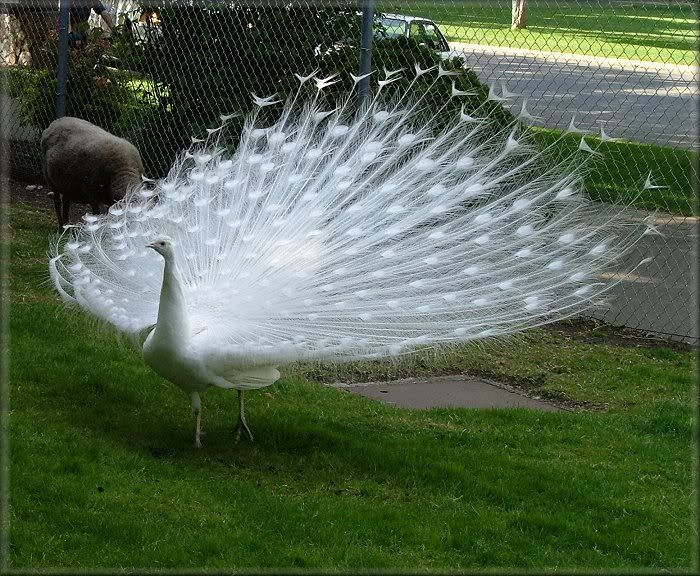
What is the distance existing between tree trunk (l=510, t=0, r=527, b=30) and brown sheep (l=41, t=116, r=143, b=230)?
3.96m

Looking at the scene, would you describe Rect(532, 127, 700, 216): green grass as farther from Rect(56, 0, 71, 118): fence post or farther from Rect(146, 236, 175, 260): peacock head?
Rect(146, 236, 175, 260): peacock head

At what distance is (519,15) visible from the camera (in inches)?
426

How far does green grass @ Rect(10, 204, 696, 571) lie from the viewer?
4.19 metres

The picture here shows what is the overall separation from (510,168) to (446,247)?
2.54ft

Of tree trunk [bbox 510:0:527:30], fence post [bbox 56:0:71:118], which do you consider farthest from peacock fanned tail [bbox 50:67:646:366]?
fence post [bbox 56:0:71:118]

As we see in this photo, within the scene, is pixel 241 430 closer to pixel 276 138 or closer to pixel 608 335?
pixel 276 138

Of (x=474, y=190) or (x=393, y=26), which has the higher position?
(x=393, y=26)

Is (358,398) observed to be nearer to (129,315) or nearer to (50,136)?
(129,315)

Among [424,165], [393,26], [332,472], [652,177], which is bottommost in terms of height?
[332,472]

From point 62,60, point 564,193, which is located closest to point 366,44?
point 564,193

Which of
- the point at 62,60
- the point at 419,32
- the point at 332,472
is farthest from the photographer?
the point at 62,60

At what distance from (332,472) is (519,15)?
23.5 feet

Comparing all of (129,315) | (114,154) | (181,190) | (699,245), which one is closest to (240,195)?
(181,190)

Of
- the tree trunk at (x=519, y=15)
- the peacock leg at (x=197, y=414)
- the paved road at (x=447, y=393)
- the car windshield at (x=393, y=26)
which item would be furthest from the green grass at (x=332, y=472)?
the tree trunk at (x=519, y=15)
